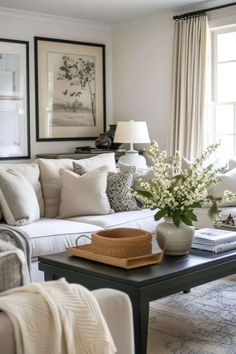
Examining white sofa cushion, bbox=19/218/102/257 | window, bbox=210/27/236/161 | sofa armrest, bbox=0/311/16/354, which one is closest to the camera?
sofa armrest, bbox=0/311/16/354

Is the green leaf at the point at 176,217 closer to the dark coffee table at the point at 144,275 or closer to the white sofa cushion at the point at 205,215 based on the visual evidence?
the dark coffee table at the point at 144,275

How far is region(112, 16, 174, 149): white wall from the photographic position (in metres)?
6.80

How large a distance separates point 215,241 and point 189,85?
3.54 meters

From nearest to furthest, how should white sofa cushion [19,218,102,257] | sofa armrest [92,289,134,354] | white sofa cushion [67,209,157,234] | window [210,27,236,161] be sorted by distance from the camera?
sofa armrest [92,289,134,354] → white sofa cushion [19,218,102,257] → white sofa cushion [67,209,157,234] → window [210,27,236,161]

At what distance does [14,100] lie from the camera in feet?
21.6

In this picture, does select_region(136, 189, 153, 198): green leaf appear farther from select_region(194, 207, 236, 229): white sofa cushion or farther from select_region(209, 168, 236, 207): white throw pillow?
select_region(209, 168, 236, 207): white throw pillow

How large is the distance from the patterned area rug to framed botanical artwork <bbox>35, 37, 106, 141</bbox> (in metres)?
3.55

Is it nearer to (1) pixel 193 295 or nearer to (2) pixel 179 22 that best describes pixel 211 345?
(1) pixel 193 295

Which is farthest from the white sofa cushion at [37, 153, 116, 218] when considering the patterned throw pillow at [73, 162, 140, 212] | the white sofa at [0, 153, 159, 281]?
the patterned throw pillow at [73, 162, 140, 212]

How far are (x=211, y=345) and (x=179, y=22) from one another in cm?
442

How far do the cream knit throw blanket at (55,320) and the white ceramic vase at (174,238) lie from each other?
57.6 inches

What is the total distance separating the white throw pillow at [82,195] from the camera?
4449mm

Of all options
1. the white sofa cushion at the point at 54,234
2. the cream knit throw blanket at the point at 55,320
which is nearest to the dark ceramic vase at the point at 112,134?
the white sofa cushion at the point at 54,234

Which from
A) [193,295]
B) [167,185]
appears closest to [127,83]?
[193,295]
